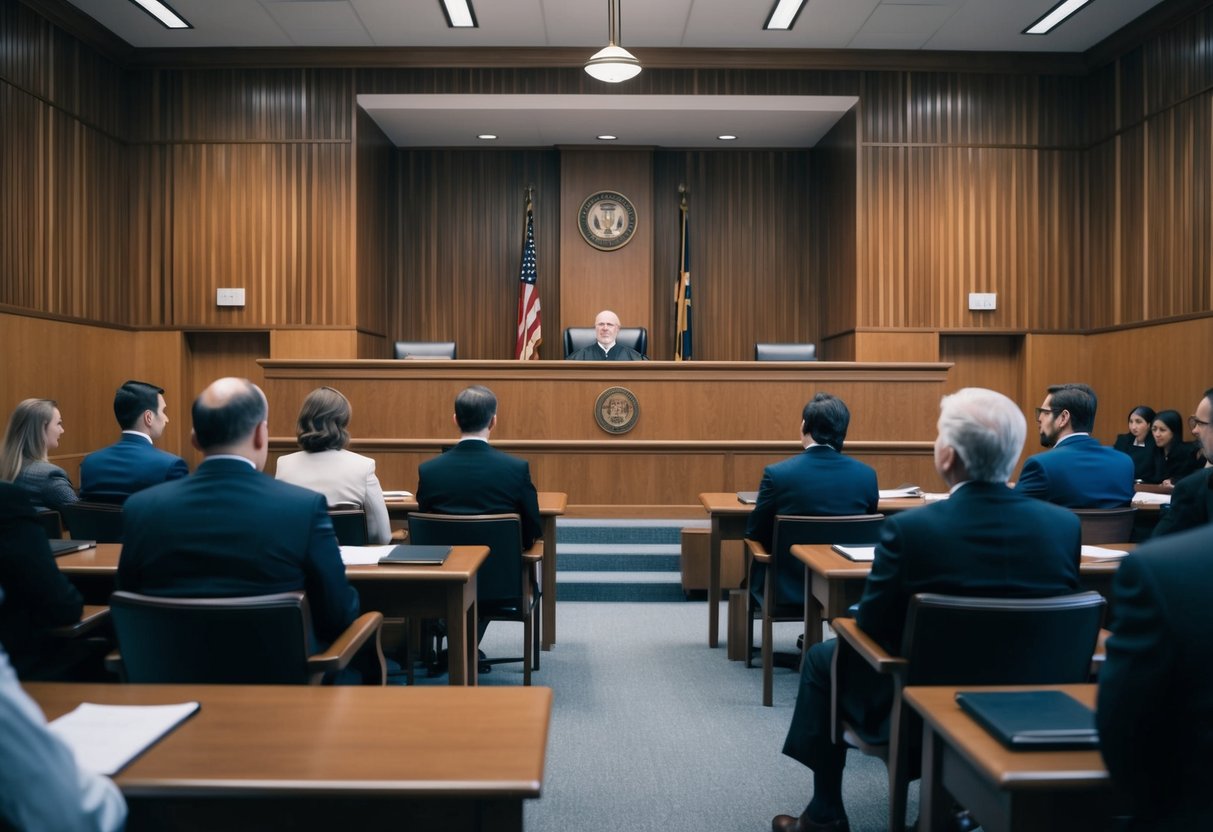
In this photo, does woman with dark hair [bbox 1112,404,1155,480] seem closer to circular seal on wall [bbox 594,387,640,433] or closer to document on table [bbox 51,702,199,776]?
circular seal on wall [bbox 594,387,640,433]

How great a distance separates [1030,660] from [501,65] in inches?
283

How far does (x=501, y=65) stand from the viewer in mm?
7879

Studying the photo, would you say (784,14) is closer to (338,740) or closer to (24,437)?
(24,437)

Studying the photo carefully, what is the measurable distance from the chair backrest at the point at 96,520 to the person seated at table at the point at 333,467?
0.70m

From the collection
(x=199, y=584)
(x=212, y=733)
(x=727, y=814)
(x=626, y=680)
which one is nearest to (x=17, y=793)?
(x=212, y=733)

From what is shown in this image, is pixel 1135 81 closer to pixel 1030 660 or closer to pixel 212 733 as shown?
pixel 1030 660

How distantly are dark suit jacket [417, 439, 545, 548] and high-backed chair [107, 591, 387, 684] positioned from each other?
1666mm

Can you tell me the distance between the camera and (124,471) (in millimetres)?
3555

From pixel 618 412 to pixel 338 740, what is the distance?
5.22 meters

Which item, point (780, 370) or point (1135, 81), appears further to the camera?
point (1135, 81)

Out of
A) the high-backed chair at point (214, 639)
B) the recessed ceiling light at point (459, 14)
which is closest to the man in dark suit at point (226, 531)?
the high-backed chair at point (214, 639)

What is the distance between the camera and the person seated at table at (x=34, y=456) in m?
3.69

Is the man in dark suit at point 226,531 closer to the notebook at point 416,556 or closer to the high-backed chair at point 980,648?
the notebook at point 416,556

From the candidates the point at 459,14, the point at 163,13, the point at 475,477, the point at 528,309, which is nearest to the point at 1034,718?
the point at 475,477
